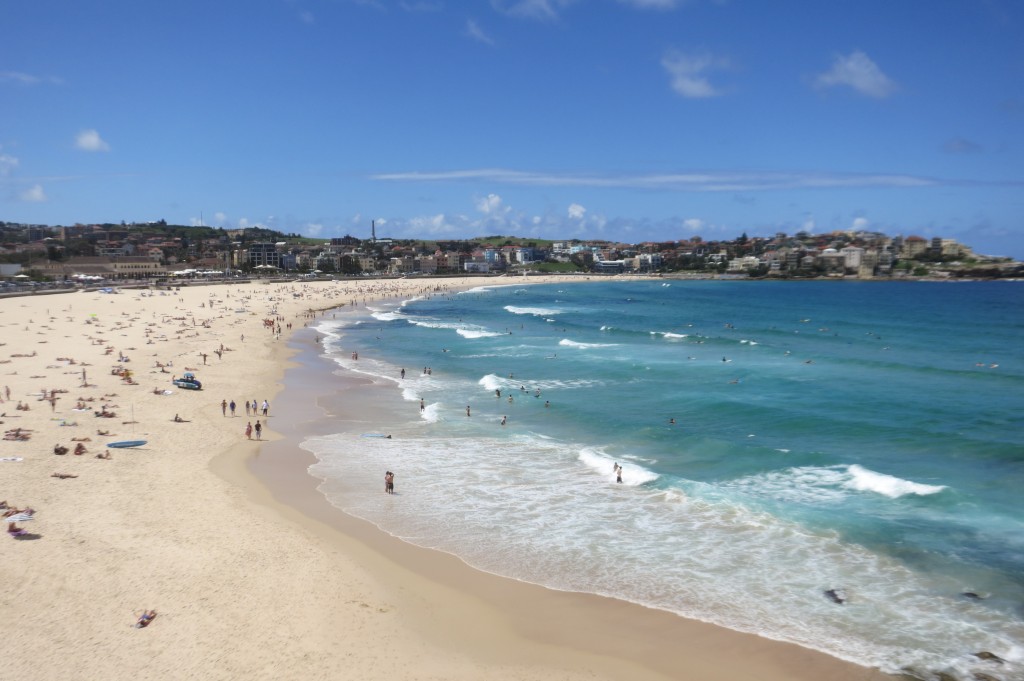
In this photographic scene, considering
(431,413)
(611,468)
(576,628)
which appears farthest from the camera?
(431,413)

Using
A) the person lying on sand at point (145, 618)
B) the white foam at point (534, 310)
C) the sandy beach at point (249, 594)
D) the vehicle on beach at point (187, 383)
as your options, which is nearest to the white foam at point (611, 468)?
the sandy beach at point (249, 594)

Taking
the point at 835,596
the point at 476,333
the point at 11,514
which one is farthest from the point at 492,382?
the point at 835,596

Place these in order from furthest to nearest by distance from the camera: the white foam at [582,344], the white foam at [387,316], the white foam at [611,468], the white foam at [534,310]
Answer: the white foam at [534,310] → the white foam at [387,316] → the white foam at [582,344] → the white foam at [611,468]

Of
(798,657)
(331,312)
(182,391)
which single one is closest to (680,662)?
(798,657)

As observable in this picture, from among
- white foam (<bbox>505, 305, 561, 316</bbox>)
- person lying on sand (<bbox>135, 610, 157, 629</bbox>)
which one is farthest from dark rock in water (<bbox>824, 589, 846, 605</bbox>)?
white foam (<bbox>505, 305, 561, 316</bbox>)

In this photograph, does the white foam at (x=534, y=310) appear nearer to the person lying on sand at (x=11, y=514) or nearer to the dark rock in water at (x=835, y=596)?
the person lying on sand at (x=11, y=514)

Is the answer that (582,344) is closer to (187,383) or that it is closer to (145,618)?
(187,383)

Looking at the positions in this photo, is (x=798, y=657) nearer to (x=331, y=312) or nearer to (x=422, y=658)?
(x=422, y=658)
